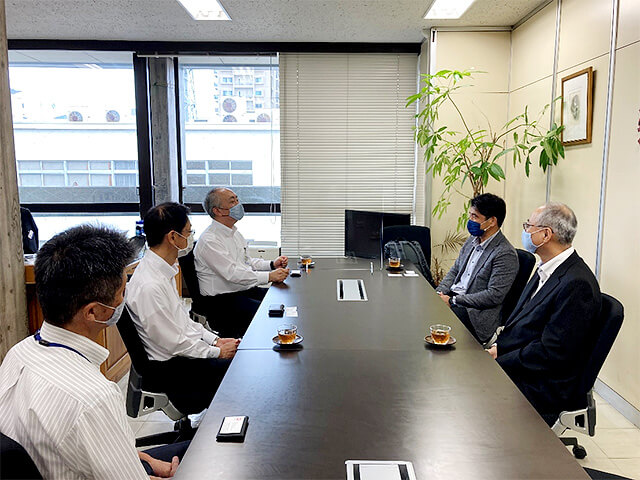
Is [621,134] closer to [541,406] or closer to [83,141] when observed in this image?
[541,406]

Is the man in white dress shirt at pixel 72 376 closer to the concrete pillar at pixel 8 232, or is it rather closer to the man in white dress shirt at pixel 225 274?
the concrete pillar at pixel 8 232

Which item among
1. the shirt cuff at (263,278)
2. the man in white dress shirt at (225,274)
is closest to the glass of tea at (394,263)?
the man in white dress shirt at (225,274)

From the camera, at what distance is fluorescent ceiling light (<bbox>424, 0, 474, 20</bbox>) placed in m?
4.31

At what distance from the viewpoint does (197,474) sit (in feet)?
3.94

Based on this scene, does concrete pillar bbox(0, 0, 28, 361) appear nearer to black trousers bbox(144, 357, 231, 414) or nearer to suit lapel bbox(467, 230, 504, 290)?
black trousers bbox(144, 357, 231, 414)

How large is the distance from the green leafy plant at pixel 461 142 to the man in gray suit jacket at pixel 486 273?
3.59ft

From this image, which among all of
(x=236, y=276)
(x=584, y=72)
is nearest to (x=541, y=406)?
(x=236, y=276)

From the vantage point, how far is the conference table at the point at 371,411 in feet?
4.05

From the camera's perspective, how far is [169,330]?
2299 mm

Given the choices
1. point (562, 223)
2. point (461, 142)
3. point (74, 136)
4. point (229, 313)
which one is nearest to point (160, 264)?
point (229, 313)

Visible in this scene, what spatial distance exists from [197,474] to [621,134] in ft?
10.4

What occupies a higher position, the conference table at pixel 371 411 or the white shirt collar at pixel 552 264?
the white shirt collar at pixel 552 264

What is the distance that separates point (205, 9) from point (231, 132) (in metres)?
1.71

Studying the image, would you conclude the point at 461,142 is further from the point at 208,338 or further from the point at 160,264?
the point at 160,264
